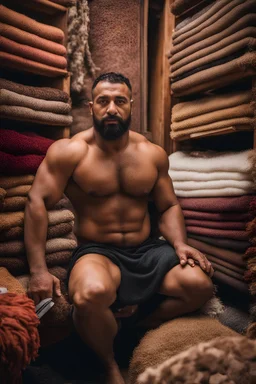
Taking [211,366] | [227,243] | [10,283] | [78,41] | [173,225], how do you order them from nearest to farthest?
[211,366] < [10,283] < [227,243] < [173,225] < [78,41]

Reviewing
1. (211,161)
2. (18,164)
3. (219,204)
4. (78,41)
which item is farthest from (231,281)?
(78,41)

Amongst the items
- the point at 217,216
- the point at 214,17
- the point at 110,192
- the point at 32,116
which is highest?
the point at 214,17

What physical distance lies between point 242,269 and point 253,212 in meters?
0.34

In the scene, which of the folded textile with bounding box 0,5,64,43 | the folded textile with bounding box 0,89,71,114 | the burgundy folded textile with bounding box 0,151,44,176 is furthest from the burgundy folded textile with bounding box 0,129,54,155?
the folded textile with bounding box 0,5,64,43

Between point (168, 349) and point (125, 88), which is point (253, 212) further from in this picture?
point (125, 88)

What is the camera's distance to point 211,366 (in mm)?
1502

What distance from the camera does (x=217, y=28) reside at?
2.56 m

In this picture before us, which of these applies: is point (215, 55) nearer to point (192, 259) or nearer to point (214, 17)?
point (214, 17)

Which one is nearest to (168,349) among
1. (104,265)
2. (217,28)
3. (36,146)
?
(104,265)

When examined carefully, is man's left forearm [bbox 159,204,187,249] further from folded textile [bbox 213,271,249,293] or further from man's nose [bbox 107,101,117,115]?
man's nose [bbox 107,101,117,115]

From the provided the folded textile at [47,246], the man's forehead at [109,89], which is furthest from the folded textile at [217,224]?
the man's forehead at [109,89]

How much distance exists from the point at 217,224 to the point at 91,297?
91cm

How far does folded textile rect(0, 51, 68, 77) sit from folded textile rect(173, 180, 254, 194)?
3.30ft

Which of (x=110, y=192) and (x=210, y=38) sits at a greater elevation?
(x=210, y=38)
